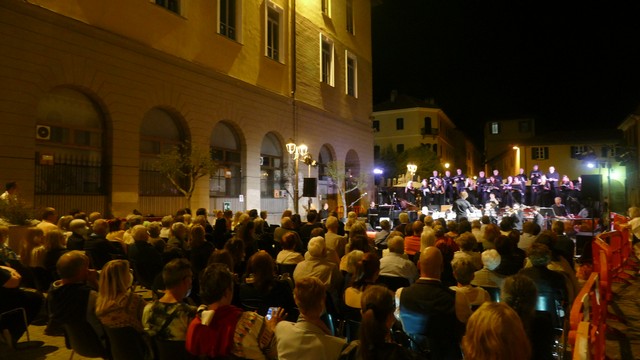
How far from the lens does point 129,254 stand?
6.90 metres

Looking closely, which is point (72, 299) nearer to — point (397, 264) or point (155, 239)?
point (397, 264)

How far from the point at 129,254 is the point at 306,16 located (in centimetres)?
2026

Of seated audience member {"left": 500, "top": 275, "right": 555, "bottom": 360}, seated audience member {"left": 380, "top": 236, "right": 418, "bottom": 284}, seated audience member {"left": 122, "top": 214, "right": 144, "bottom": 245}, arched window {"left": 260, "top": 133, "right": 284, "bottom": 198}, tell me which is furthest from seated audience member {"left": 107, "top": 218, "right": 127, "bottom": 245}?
arched window {"left": 260, "top": 133, "right": 284, "bottom": 198}

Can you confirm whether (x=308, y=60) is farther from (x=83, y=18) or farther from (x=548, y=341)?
(x=548, y=341)

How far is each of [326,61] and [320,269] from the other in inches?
919

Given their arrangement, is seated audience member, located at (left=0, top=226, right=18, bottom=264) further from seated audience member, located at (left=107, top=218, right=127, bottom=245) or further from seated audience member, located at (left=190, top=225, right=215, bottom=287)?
seated audience member, located at (left=190, top=225, right=215, bottom=287)

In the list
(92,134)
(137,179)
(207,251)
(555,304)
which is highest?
(92,134)

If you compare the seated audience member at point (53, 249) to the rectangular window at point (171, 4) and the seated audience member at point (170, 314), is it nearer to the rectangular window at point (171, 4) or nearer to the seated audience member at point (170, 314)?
the seated audience member at point (170, 314)

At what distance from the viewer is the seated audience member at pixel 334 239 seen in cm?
752

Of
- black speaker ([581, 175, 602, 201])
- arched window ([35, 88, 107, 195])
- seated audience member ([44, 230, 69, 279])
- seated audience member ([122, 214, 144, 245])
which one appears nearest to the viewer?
seated audience member ([44, 230, 69, 279])

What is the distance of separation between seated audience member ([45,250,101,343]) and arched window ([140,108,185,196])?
12000 mm

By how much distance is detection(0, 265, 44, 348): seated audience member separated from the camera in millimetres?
5129

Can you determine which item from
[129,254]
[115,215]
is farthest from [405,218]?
[115,215]

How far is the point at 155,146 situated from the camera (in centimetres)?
1652
